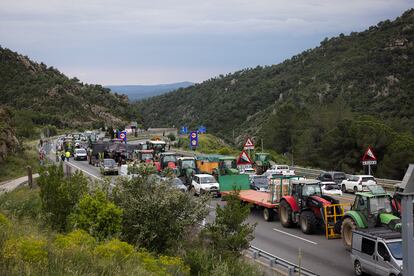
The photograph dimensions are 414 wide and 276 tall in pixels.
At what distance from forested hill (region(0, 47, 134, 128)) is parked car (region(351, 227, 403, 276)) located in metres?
89.9

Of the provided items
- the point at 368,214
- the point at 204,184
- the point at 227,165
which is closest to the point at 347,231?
the point at 368,214

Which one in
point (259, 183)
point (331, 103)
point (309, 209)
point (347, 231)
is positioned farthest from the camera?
point (331, 103)

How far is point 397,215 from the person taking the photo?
56.2 ft

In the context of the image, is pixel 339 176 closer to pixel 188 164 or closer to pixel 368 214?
pixel 188 164

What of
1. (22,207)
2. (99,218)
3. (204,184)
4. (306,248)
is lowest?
(306,248)

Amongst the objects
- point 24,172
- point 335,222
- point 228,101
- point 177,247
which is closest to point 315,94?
point 228,101

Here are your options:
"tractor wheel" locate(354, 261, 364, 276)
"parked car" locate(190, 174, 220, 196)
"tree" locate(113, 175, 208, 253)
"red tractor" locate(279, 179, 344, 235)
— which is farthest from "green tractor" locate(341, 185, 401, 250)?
"parked car" locate(190, 174, 220, 196)

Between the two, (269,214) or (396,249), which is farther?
(269,214)

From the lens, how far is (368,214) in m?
16.8

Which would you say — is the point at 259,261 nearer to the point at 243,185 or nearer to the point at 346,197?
the point at 243,185

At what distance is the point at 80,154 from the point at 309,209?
45777mm

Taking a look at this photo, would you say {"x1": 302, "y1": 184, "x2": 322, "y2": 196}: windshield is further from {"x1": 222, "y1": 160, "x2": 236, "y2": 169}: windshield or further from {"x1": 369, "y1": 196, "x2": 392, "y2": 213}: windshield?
{"x1": 222, "y1": 160, "x2": 236, "y2": 169}: windshield

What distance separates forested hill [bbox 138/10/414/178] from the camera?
51188 millimetres

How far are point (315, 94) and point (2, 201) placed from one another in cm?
8221
